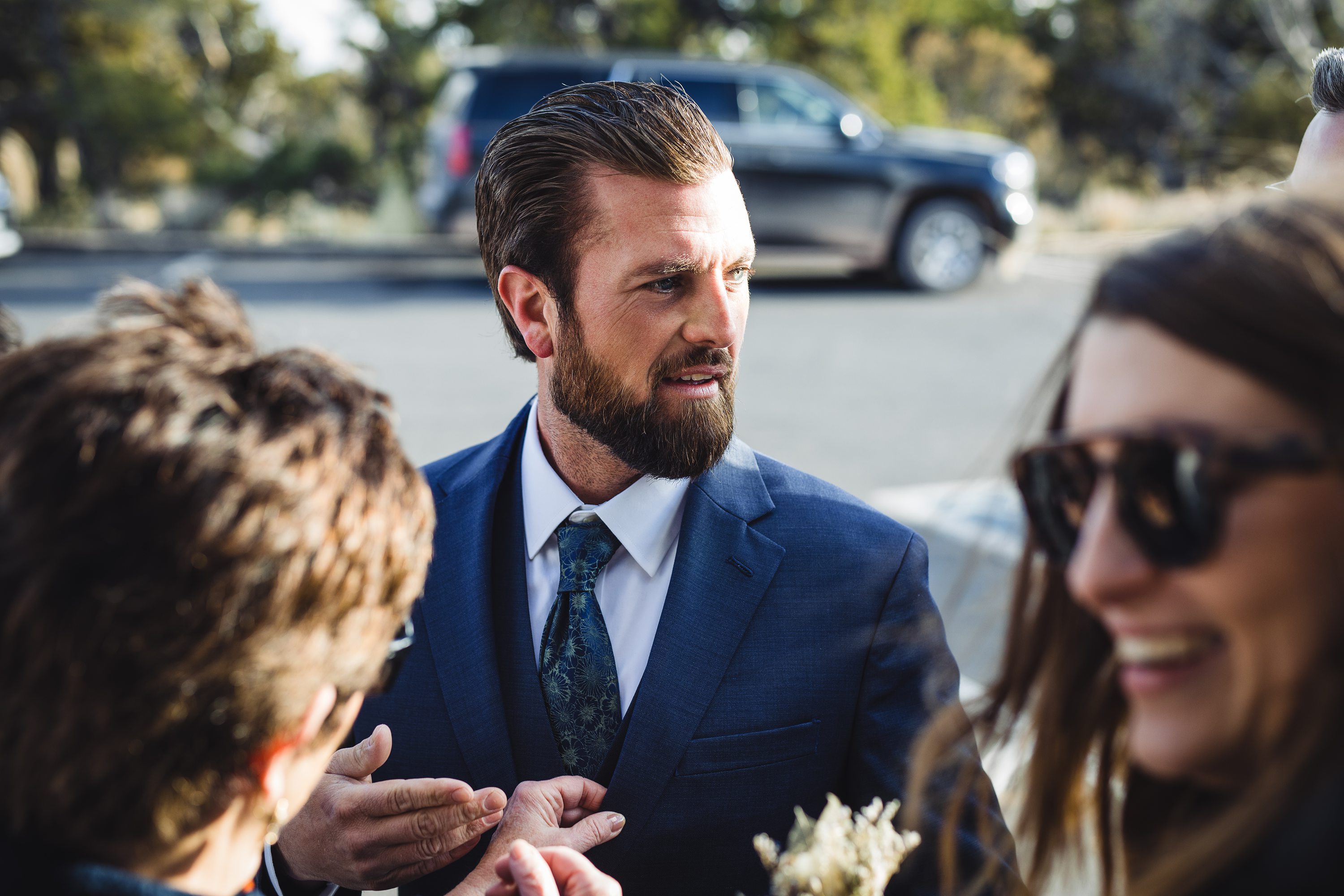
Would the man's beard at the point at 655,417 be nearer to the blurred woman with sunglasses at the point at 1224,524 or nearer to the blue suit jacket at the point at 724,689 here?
the blue suit jacket at the point at 724,689

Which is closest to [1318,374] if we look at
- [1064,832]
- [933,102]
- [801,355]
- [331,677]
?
[1064,832]

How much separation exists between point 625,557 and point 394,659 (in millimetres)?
824

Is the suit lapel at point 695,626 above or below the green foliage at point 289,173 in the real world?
above

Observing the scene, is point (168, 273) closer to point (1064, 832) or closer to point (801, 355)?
point (801, 355)

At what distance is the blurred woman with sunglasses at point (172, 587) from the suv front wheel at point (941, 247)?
458 inches

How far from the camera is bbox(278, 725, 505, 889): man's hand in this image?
1.78 meters

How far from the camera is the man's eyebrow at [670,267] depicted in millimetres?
2256

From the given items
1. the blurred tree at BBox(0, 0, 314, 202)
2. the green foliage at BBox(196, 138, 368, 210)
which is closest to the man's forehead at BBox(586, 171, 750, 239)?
the green foliage at BBox(196, 138, 368, 210)

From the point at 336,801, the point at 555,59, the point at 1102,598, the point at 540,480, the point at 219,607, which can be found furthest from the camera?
the point at 555,59

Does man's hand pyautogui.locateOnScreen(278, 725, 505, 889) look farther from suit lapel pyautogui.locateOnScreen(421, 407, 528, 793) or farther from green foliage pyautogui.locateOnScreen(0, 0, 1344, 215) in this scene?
green foliage pyautogui.locateOnScreen(0, 0, 1344, 215)

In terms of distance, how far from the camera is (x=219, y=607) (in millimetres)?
1207

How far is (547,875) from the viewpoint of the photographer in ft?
5.10

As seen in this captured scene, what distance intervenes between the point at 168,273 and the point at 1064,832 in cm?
1402

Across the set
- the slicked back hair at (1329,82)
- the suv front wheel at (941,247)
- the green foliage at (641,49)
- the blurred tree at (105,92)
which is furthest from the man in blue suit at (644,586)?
the blurred tree at (105,92)
